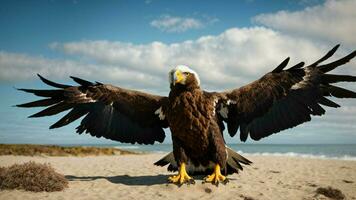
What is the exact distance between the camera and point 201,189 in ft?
26.2

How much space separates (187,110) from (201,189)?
1.86m

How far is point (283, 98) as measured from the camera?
8172 millimetres

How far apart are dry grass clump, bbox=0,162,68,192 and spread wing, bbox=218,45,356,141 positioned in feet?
14.0

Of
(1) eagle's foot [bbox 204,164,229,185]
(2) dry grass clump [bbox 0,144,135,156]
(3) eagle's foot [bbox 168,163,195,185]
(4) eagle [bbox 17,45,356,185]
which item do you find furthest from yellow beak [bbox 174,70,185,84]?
(2) dry grass clump [bbox 0,144,135,156]

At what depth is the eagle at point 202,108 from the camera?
761cm

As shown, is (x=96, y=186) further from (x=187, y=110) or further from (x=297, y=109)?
(x=297, y=109)

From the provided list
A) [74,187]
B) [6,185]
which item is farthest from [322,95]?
[6,185]

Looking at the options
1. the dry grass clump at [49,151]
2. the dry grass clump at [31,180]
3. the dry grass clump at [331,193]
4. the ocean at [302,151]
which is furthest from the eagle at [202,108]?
the ocean at [302,151]

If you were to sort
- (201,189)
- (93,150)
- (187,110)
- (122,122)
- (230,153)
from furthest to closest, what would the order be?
(93,150) < (122,122) < (230,153) < (201,189) < (187,110)

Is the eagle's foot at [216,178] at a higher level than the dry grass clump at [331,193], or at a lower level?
higher

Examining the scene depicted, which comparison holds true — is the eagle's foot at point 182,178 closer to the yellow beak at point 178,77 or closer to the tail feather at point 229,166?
the tail feather at point 229,166

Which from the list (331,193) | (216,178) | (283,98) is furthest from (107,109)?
(331,193)

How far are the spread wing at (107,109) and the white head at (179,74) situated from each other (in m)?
1.10

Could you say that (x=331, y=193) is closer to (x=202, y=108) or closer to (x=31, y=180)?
(x=202, y=108)
